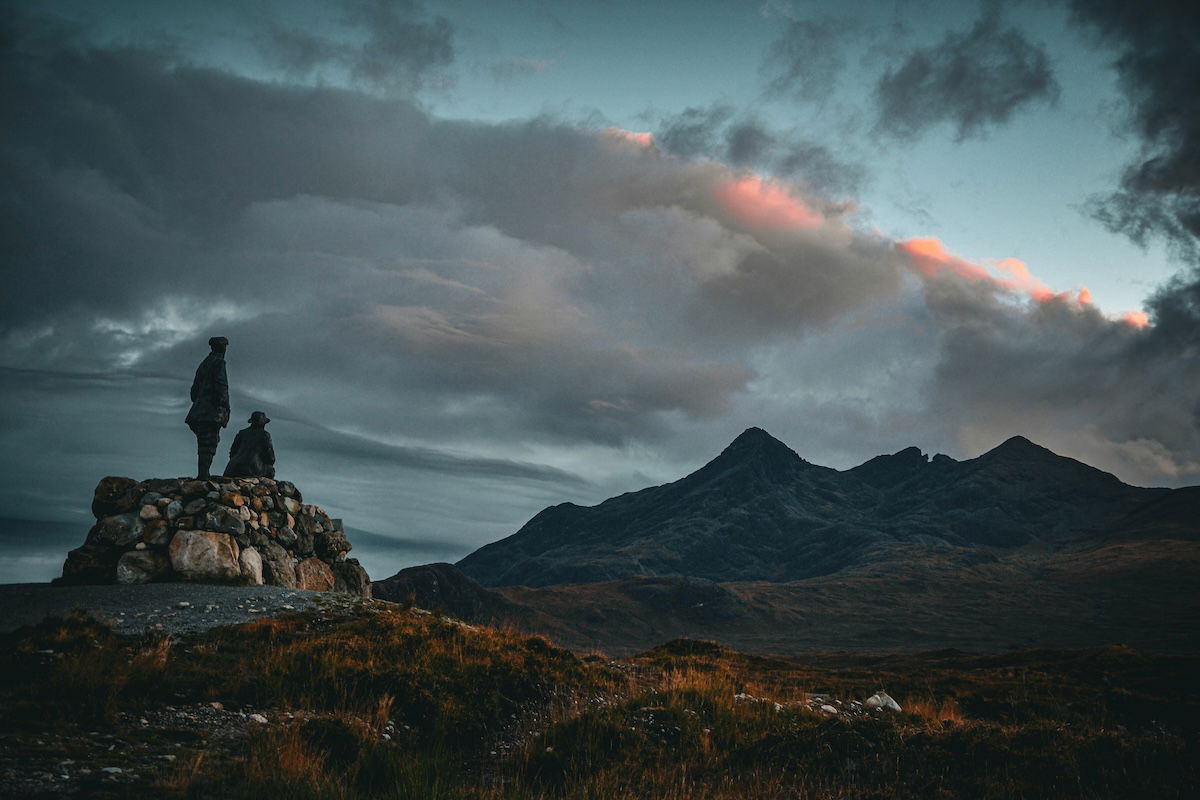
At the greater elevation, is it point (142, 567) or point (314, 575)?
point (142, 567)

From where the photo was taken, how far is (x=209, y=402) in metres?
21.3

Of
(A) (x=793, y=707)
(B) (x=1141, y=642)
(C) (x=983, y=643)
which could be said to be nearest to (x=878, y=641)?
(C) (x=983, y=643)

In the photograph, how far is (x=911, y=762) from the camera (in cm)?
1143

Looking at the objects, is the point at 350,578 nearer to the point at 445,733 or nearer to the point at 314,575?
the point at 314,575

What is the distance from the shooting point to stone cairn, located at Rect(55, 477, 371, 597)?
55.7 ft

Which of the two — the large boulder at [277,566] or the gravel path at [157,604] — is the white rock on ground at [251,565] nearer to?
the large boulder at [277,566]

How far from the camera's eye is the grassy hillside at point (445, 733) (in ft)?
27.1

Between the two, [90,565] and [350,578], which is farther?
[350,578]

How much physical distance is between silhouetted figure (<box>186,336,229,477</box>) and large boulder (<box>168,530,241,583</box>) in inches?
161

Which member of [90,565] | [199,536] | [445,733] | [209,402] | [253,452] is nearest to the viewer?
[445,733]

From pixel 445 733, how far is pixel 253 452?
15212 mm

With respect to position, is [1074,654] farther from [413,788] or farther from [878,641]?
[878,641]

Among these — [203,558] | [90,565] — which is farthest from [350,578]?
[90,565]

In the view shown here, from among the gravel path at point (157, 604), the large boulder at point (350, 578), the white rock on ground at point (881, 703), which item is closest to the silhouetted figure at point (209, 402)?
the large boulder at point (350, 578)
